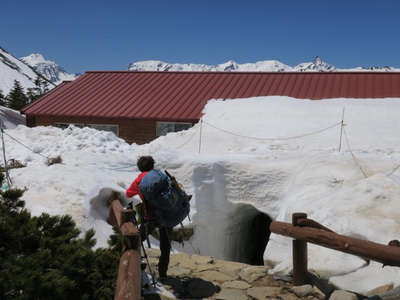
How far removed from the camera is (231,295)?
17.6 ft

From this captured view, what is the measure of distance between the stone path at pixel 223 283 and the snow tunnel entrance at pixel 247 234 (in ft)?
13.2

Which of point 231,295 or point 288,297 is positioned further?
point 231,295

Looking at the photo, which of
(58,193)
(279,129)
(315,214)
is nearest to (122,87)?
(279,129)

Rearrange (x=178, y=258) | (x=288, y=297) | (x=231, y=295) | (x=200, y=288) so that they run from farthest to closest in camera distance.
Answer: (x=178, y=258) → (x=200, y=288) → (x=231, y=295) → (x=288, y=297)

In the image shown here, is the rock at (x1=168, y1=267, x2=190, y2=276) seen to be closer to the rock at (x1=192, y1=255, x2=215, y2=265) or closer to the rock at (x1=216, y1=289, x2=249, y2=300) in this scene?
the rock at (x1=192, y1=255, x2=215, y2=265)

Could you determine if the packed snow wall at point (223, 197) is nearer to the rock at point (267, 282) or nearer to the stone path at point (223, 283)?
the stone path at point (223, 283)

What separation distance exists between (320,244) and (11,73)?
133m

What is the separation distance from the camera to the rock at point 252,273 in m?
6.01

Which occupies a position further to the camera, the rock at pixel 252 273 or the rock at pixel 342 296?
the rock at pixel 252 273

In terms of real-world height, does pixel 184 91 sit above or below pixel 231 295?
above

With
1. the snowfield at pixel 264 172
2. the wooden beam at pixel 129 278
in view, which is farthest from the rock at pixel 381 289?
the wooden beam at pixel 129 278

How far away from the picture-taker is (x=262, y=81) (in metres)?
20.0

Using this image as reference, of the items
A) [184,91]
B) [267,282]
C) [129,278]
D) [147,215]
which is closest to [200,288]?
[267,282]

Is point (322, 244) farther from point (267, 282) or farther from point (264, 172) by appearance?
point (264, 172)
